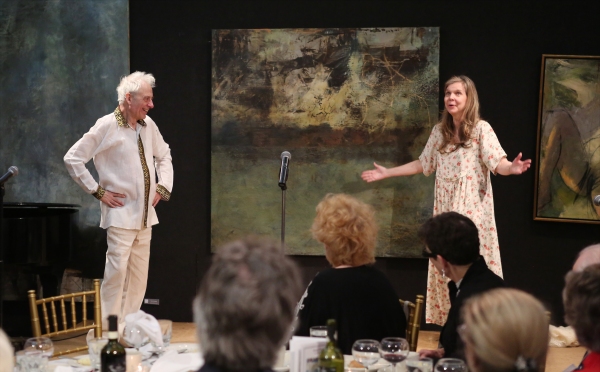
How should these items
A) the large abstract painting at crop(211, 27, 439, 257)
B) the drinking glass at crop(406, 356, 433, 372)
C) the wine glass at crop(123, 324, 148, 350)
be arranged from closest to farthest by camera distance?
the drinking glass at crop(406, 356, 433, 372) → the wine glass at crop(123, 324, 148, 350) → the large abstract painting at crop(211, 27, 439, 257)

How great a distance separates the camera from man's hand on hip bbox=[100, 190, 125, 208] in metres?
5.30

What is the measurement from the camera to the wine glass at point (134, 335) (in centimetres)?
269

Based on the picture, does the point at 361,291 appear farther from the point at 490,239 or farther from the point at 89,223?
the point at 89,223

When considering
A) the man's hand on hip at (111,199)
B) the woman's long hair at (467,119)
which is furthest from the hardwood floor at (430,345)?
the woman's long hair at (467,119)

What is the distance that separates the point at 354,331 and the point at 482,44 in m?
3.53

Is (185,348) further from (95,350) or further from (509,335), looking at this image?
(509,335)

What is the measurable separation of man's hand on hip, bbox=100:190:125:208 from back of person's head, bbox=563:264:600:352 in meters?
Result: 3.79

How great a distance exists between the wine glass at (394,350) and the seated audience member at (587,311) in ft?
1.97

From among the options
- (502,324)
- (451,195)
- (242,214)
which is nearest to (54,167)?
(242,214)

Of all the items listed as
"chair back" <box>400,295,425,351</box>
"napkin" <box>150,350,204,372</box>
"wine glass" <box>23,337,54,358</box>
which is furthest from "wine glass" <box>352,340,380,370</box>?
"wine glass" <box>23,337,54,358</box>

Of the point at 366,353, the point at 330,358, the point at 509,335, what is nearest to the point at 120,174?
the point at 366,353

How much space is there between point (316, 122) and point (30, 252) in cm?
242

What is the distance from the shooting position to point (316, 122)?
6066mm

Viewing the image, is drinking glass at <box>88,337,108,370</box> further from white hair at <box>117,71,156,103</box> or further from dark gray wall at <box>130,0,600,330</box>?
dark gray wall at <box>130,0,600,330</box>
